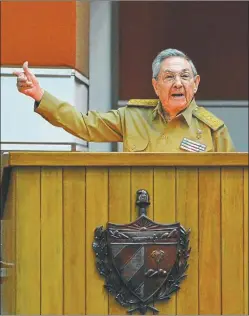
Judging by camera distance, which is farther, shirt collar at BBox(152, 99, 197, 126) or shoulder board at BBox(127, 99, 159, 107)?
shoulder board at BBox(127, 99, 159, 107)

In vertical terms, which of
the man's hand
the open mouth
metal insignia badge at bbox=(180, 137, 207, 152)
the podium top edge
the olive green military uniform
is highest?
the man's hand

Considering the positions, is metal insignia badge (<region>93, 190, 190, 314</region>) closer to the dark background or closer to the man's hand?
the man's hand

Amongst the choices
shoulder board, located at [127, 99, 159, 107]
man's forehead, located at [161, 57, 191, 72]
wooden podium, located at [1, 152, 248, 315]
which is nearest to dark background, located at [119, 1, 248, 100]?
shoulder board, located at [127, 99, 159, 107]

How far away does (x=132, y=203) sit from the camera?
3.38 meters

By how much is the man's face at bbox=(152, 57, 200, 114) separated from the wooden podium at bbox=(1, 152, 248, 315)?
475 millimetres

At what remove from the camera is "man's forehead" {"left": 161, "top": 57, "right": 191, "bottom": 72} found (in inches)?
149

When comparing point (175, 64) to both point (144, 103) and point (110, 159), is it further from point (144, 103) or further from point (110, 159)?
point (110, 159)

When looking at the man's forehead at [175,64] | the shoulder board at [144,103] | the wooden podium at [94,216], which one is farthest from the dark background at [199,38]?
the wooden podium at [94,216]

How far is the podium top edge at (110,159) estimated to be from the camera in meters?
3.36

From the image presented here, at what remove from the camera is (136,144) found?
12.4 ft

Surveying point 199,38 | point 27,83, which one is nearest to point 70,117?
point 27,83

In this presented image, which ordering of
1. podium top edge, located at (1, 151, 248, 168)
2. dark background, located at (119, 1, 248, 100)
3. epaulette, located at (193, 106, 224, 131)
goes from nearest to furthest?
podium top edge, located at (1, 151, 248, 168), epaulette, located at (193, 106, 224, 131), dark background, located at (119, 1, 248, 100)

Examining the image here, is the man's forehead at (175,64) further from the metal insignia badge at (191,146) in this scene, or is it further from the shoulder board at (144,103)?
the metal insignia badge at (191,146)

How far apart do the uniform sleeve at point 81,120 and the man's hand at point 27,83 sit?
0.04 metres
